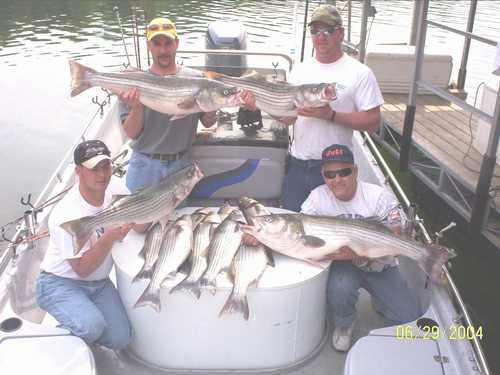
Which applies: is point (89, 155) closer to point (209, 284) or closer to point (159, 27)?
point (209, 284)

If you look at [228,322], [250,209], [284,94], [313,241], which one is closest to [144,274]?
[228,322]

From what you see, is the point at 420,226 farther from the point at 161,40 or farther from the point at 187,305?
→ the point at 161,40

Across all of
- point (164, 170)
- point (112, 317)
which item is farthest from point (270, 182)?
point (112, 317)

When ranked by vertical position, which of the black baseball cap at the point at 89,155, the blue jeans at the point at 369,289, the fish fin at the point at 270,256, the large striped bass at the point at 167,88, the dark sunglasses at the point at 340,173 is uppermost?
the large striped bass at the point at 167,88

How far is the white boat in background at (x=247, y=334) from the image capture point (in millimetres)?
2645

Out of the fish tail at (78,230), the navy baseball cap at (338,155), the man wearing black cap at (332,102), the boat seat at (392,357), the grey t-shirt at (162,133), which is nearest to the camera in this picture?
the boat seat at (392,357)

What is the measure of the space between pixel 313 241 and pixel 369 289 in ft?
2.26

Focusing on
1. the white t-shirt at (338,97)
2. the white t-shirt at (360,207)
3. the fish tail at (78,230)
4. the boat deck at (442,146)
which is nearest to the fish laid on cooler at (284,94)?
the white t-shirt at (338,97)

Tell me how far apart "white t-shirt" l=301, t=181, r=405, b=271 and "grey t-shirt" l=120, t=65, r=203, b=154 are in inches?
44.3

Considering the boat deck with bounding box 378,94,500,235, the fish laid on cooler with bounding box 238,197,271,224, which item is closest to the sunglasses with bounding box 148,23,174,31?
the fish laid on cooler with bounding box 238,197,271,224

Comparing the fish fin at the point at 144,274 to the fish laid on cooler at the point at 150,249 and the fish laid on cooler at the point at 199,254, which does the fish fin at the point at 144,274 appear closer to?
the fish laid on cooler at the point at 150,249

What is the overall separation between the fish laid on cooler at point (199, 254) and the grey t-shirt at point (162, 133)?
0.72 metres

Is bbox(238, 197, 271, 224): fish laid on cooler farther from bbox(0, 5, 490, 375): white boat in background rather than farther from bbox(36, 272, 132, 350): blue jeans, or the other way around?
bbox(36, 272, 132, 350): blue jeans

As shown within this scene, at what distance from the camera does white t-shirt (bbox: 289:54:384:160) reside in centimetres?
342
